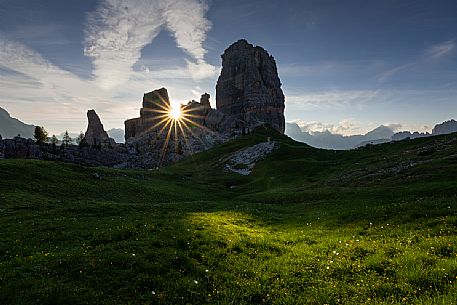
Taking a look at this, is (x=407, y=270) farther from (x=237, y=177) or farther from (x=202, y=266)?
(x=237, y=177)

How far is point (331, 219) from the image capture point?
2339 centimetres

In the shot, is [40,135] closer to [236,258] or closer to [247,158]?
[247,158]

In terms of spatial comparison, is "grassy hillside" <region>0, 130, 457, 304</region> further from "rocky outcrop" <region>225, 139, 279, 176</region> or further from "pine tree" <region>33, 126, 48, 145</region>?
"pine tree" <region>33, 126, 48, 145</region>

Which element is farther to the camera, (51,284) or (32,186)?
(32,186)

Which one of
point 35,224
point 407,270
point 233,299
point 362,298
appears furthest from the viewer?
point 35,224

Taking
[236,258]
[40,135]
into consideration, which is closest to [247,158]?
[236,258]

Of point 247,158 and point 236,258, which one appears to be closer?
point 236,258

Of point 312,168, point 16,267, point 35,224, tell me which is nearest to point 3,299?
point 16,267

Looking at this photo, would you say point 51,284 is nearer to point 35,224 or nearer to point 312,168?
point 35,224

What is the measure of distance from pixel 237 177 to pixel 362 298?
3029 inches

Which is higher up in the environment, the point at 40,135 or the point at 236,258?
the point at 40,135

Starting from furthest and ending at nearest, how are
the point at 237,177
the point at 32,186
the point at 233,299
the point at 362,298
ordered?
1. the point at 237,177
2. the point at 32,186
3. the point at 233,299
4. the point at 362,298

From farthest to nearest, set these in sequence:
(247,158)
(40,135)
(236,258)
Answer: (40,135) < (247,158) < (236,258)

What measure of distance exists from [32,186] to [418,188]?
4978cm
